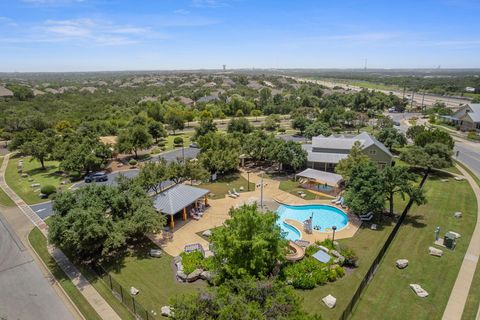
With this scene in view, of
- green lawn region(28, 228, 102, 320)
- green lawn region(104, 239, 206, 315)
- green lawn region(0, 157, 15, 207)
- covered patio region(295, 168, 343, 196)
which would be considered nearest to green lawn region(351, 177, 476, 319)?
covered patio region(295, 168, 343, 196)

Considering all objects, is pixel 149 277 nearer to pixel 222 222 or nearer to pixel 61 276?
pixel 61 276

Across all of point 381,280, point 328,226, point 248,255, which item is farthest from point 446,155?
point 248,255

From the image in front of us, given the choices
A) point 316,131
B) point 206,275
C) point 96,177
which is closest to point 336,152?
point 316,131

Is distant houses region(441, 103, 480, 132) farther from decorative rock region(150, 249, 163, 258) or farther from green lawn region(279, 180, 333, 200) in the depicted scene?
decorative rock region(150, 249, 163, 258)

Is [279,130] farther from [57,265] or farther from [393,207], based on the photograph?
[57,265]

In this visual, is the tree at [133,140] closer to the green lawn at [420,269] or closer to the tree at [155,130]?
the tree at [155,130]
